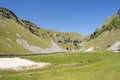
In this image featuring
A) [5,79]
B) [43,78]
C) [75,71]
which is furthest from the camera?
[75,71]

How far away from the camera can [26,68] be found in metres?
67.3

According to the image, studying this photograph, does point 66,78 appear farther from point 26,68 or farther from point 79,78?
point 26,68

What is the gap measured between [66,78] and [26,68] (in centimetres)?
1680

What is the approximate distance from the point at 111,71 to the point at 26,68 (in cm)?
2099

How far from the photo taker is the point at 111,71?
60.7 m

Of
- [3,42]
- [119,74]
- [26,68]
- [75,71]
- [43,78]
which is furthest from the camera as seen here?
[3,42]

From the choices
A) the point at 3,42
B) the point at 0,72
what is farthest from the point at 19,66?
the point at 3,42

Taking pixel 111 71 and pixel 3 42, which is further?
pixel 3 42

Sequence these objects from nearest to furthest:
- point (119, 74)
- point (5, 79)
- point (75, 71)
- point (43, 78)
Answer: point (5, 79) < point (43, 78) < point (119, 74) < point (75, 71)

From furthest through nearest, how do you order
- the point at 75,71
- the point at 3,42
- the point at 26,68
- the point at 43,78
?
the point at 3,42 < the point at 26,68 < the point at 75,71 < the point at 43,78

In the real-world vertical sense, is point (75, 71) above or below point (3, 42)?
below

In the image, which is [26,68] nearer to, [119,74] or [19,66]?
[19,66]

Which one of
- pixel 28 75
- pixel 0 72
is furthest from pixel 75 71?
pixel 0 72

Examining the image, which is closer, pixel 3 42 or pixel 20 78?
pixel 20 78
